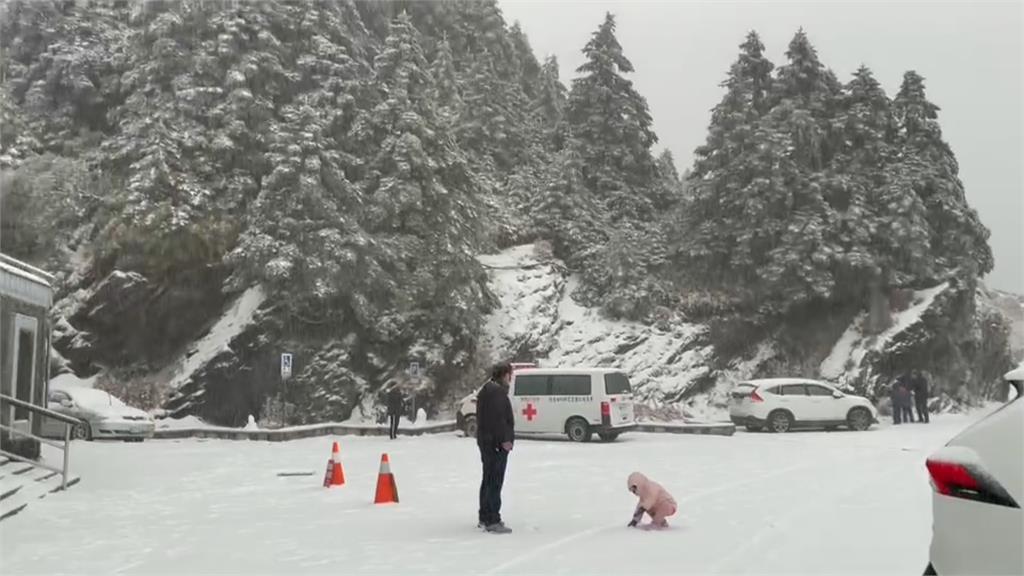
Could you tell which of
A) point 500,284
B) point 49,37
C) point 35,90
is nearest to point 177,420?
point 500,284

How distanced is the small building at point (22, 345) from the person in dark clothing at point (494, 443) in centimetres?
946

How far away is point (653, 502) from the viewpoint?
10031 mm

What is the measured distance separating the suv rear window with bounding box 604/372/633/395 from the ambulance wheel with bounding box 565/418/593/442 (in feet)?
3.47

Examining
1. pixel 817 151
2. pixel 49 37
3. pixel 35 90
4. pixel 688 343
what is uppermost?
pixel 49 37

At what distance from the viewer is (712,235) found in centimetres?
3978

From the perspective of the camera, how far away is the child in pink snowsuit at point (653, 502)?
32.9ft

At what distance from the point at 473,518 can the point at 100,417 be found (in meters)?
18.4

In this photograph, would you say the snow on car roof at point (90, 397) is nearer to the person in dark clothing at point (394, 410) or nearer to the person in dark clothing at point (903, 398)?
the person in dark clothing at point (394, 410)

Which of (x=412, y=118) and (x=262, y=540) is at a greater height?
(x=412, y=118)

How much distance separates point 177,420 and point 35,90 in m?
16.7

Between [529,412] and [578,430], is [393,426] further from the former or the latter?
[578,430]

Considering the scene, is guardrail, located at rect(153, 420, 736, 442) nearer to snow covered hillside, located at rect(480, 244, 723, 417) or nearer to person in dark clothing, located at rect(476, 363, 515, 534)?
snow covered hillside, located at rect(480, 244, 723, 417)

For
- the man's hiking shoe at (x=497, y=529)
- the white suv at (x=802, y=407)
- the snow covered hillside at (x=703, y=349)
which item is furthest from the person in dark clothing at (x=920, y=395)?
the man's hiking shoe at (x=497, y=529)

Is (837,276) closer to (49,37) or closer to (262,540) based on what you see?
(262,540)
